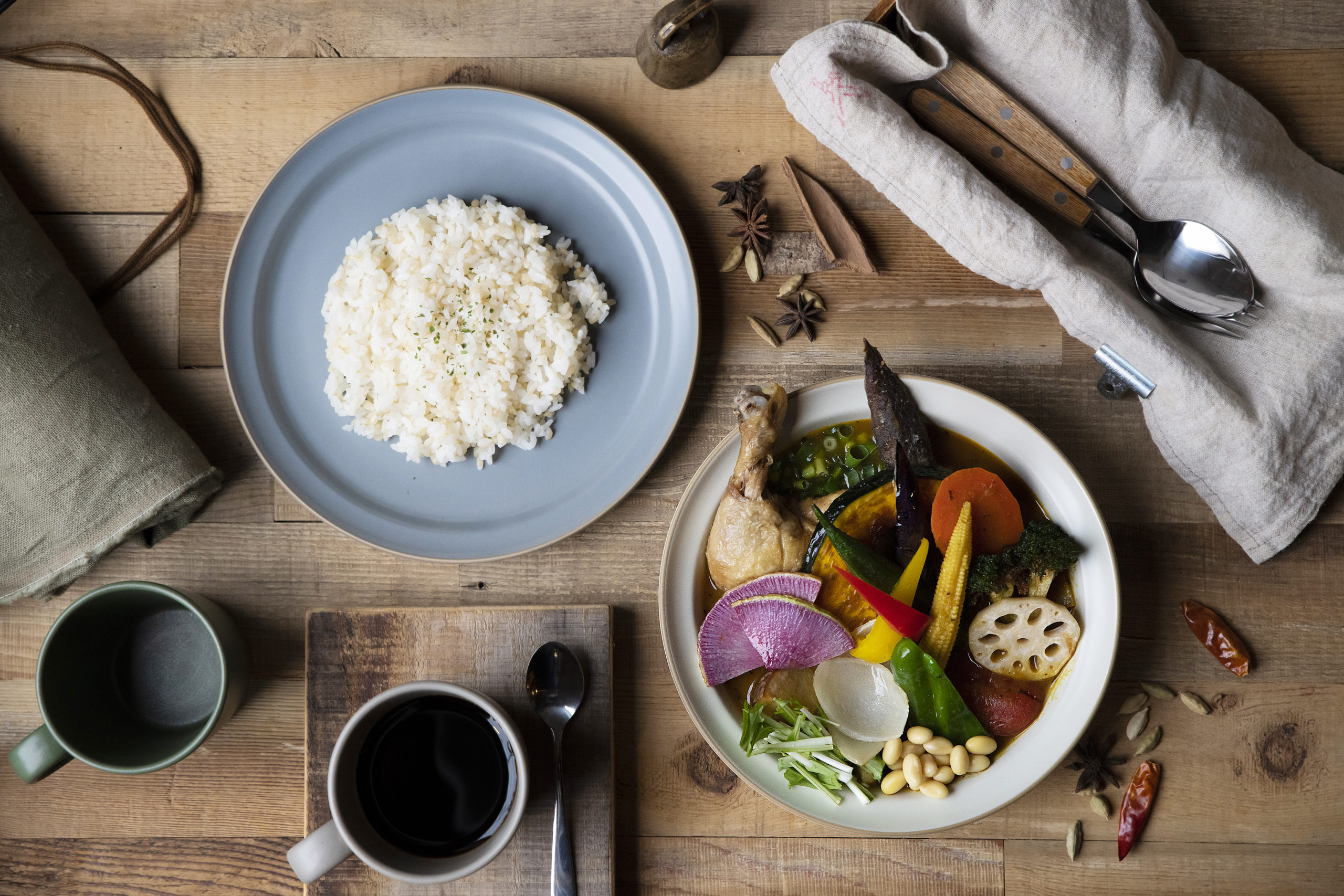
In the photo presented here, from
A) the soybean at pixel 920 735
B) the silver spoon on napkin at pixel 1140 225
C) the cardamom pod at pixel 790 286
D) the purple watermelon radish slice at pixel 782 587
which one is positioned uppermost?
the silver spoon on napkin at pixel 1140 225

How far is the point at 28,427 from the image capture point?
172 centimetres

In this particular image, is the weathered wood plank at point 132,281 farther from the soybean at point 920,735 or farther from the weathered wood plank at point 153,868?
the soybean at point 920,735

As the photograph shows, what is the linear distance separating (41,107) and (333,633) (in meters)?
1.45

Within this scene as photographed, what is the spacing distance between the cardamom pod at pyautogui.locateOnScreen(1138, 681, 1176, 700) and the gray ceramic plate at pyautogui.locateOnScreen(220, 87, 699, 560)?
4.18ft

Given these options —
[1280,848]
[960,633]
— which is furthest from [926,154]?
[1280,848]

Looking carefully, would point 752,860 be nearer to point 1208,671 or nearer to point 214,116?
point 1208,671

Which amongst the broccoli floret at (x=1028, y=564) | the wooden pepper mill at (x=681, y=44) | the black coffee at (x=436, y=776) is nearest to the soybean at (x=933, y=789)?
the broccoli floret at (x=1028, y=564)

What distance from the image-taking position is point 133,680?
1.77 metres

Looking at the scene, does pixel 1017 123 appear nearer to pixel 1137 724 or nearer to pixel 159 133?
pixel 1137 724

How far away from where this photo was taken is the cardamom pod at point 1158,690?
5.97 ft

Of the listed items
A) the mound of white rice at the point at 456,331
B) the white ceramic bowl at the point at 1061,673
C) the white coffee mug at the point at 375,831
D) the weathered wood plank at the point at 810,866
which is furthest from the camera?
the weathered wood plank at the point at 810,866

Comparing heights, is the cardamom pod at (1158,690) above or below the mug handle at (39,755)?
above

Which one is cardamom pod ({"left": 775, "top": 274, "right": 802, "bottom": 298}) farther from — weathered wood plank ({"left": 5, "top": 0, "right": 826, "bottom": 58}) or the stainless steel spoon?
the stainless steel spoon

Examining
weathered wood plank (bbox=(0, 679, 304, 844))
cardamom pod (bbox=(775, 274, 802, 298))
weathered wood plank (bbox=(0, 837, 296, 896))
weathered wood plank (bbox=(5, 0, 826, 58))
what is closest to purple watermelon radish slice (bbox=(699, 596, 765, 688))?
cardamom pod (bbox=(775, 274, 802, 298))
